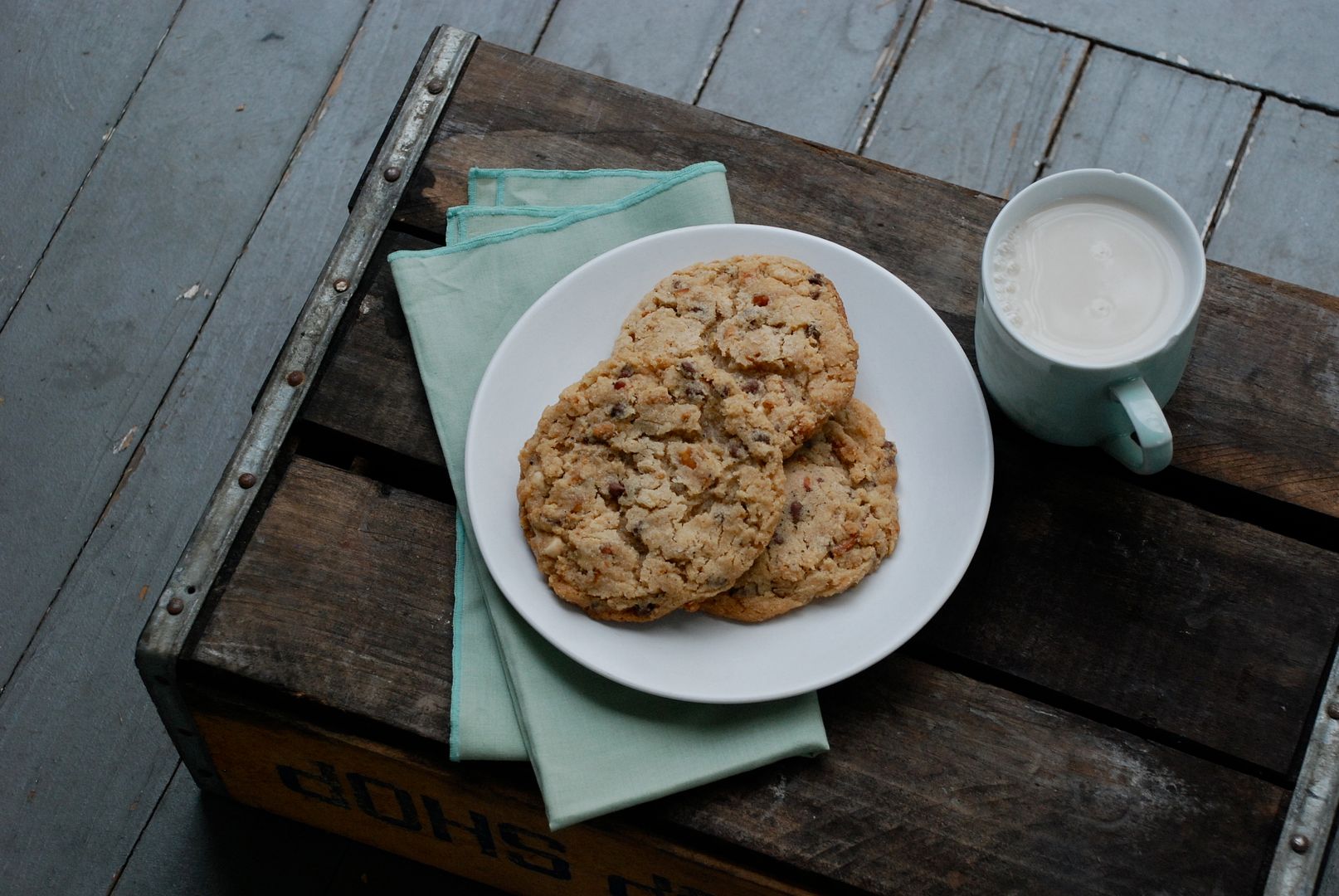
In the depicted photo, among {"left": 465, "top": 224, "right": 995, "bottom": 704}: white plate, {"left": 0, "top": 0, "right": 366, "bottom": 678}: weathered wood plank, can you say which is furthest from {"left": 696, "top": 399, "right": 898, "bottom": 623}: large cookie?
{"left": 0, "top": 0, "right": 366, "bottom": 678}: weathered wood plank

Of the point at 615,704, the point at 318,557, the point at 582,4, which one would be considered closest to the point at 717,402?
the point at 615,704

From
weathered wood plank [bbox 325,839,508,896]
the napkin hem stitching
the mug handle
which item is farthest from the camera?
weathered wood plank [bbox 325,839,508,896]

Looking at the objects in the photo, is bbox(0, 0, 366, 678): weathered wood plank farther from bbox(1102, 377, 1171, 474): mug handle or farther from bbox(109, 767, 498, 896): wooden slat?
bbox(1102, 377, 1171, 474): mug handle

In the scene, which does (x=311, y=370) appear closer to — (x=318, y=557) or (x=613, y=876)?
(x=318, y=557)

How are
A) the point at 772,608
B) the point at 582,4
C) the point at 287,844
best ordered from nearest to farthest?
the point at 772,608 < the point at 287,844 < the point at 582,4

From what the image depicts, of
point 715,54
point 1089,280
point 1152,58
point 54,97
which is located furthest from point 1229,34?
point 54,97
